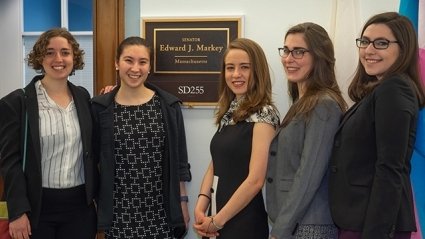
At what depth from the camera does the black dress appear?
170 centimetres

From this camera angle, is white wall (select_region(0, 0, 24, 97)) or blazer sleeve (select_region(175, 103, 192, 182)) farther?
white wall (select_region(0, 0, 24, 97))

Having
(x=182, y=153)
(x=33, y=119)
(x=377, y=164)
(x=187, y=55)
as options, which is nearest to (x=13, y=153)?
(x=33, y=119)

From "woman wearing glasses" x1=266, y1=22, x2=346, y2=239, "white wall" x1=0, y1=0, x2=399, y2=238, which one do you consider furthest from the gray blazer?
"white wall" x1=0, y1=0, x2=399, y2=238

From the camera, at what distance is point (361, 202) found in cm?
133

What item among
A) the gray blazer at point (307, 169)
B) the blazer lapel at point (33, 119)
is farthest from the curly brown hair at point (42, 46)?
the gray blazer at point (307, 169)

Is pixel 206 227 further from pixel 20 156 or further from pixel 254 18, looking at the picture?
pixel 254 18

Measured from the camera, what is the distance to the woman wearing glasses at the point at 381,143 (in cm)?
124

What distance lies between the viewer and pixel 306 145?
4.78 ft

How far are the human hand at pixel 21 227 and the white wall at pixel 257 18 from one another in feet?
2.78

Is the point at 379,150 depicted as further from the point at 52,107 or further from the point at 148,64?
the point at 52,107

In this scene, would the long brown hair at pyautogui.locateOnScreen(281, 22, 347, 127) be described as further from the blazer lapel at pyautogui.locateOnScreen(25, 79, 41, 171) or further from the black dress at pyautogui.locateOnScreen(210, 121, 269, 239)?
the blazer lapel at pyautogui.locateOnScreen(25, 79, 41, 171)

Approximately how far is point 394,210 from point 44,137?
134 cm

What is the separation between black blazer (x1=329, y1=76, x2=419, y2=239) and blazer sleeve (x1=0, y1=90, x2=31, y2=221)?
3.99ft

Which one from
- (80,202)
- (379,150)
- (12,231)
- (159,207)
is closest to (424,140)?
(379,150)
